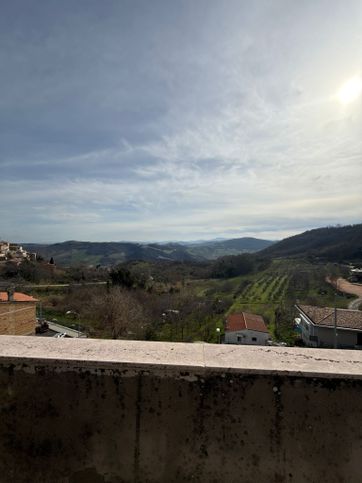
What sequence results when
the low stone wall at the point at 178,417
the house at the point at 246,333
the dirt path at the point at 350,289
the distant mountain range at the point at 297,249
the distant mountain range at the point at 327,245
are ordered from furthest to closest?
the distant mountain range at the point at 297,249 → the distant mountain range at the point at 327,245 → the dirt path at the point at 350,289 → the house at the point at 246,333 → the low stone wall at the point at 178,417

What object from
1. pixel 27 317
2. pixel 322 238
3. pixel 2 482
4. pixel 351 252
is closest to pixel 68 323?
pixel 27 317

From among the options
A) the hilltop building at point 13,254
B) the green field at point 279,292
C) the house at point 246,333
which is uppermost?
the hilltop building at point 13,254

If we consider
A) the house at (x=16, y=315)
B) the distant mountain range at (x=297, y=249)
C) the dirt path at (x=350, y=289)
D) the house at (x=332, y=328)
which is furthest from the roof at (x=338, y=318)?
the house at (x=16, y=315)

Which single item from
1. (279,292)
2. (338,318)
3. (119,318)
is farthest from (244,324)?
(279,292)

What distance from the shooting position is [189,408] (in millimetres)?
1299

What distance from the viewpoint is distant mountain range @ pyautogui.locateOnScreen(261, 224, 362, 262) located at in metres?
56.4

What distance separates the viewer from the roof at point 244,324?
29.6 metres

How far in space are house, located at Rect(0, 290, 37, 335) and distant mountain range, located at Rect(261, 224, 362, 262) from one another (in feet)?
155

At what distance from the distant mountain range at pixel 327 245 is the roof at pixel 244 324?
27.4 meters

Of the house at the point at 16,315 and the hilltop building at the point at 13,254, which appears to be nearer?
the house at the point at 16,315

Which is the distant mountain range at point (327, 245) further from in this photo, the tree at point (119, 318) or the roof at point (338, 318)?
the tree at point (119, 318)

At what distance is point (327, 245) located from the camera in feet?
251

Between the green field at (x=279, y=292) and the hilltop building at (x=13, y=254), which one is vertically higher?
the hilltop building at (x=13, y=254)

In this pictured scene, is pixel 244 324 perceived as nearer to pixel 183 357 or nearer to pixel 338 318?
pixel 338 318
